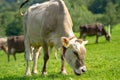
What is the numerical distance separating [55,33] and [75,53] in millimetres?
1533

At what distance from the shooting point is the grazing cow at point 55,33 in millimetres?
11109

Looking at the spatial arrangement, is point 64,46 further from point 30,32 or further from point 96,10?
point 96,10

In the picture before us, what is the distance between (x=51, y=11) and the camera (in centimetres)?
1271

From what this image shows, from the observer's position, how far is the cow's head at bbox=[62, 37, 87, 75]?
429 inches

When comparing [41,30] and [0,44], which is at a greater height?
[41,30]

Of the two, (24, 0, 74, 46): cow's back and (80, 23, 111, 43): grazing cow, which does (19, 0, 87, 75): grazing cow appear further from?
(80, 23, 111, 43): grazing cow

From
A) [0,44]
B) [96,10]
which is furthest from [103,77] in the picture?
[96,10]

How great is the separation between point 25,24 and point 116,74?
184 inches

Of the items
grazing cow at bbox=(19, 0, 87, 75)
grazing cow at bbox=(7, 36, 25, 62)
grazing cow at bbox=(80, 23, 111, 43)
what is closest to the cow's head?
grazing cow at bbox=(19, 0, 87, 75)

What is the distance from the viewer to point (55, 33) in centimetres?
1233

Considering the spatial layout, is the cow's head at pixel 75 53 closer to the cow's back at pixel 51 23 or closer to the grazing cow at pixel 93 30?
the cow's back at pixel 51 23

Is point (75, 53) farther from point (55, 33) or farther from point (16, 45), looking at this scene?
point (16, 45)

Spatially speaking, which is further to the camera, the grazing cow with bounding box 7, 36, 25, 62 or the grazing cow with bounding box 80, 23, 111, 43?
the grazing cow with bounding box 80, 23, 111, 43

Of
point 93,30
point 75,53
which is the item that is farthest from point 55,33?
point 93,30
